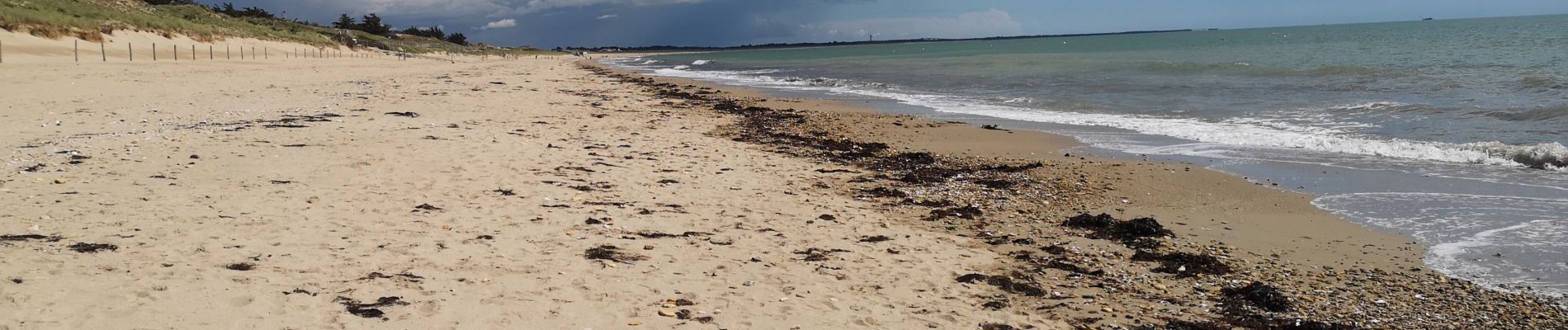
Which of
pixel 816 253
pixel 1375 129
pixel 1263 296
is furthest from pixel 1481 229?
pixel 1375 129

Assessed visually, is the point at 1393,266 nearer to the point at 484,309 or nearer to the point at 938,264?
the point at 938,264

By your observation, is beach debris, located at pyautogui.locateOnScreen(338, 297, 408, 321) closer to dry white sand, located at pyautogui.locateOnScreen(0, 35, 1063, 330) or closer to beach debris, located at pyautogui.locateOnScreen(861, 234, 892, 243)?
dry white sand, located at pyautogui.locateOnScreen(0, 35, 1063, 330)

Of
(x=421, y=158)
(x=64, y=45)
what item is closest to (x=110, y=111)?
(x=421, y=158)

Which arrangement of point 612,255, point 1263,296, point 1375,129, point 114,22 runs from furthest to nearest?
point 114,22 < point 1375,129 < point 612,255 < point 1263,296

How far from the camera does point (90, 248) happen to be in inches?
166

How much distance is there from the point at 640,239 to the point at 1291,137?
31.7ft

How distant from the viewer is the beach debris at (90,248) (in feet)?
13.6

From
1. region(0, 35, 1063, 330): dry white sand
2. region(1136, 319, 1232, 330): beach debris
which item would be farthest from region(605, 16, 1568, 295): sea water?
region(0, 35, 1063, 330): dry white sand

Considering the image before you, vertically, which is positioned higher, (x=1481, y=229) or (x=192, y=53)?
(x=192, y=53)

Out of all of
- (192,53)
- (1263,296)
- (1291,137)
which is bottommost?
(1263,296)

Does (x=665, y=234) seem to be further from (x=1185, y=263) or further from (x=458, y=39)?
(x=458, y=39)

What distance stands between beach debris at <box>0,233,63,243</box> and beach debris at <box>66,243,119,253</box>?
0.51 ft

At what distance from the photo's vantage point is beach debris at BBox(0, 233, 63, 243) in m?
4.24

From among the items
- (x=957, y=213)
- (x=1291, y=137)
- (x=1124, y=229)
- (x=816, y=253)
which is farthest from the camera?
(x=1291, y=137)
